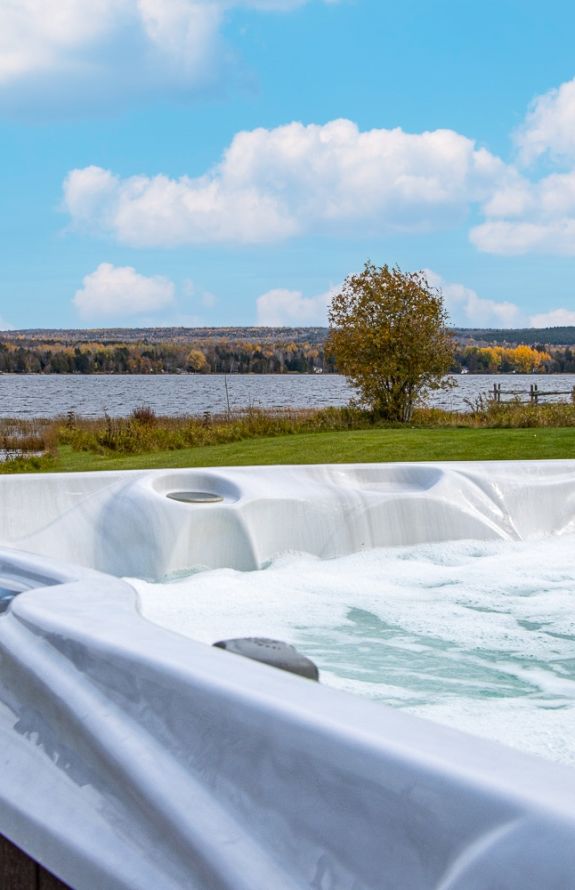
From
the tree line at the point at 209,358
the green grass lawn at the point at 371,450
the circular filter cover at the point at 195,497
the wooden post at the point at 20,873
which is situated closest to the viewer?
the wooden post at the point at 20,873

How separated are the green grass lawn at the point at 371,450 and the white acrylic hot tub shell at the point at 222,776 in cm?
643

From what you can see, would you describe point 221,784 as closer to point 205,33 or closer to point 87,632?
point 87,632

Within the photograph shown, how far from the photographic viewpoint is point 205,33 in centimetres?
557

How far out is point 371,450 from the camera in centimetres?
848

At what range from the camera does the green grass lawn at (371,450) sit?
783 cm

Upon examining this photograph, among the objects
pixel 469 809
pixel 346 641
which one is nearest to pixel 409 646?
pixel 346 641

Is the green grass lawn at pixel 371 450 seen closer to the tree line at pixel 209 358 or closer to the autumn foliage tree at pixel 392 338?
the autumn foliage tree at pixel 392 338

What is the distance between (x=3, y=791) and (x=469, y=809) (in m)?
0.69

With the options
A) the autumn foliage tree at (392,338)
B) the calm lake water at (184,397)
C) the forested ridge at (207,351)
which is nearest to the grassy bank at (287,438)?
the autumn foliage tree at (392,338)

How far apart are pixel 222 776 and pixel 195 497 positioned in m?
2.40

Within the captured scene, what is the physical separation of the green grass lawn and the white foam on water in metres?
4.45

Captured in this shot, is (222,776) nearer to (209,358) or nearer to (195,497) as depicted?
(195,497)

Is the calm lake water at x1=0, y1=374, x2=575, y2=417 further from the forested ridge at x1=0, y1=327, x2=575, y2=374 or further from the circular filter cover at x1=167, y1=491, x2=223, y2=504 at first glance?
the circular filter cover at x1=167, y1=491, x2=223, y2=504

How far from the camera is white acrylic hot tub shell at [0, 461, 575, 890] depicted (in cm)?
69
